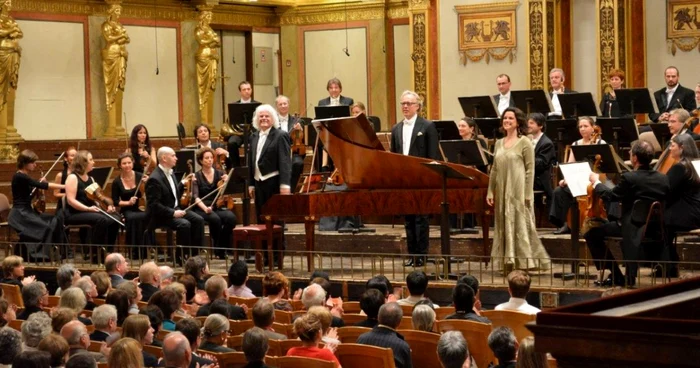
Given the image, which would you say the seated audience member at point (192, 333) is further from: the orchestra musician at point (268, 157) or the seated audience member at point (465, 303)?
the orchestra musician at point (268, 157)

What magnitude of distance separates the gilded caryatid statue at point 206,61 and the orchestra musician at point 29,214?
17.4ft

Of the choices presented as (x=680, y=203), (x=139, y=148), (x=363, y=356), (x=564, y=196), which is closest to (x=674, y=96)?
(x=564, y=196)

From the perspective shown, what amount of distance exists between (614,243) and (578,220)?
428 millimetres

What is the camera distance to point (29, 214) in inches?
407

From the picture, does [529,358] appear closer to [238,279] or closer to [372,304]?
[372,304]

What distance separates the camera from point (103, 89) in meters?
14.7

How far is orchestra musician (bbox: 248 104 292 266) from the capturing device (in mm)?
9164

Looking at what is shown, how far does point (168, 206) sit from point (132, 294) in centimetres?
337

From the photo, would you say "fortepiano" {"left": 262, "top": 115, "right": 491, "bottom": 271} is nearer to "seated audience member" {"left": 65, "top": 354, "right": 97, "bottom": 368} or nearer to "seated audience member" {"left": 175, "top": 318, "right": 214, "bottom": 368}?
"seated audience member" {"left": 175, "top": 318, "right": 214, "bottom": 368}

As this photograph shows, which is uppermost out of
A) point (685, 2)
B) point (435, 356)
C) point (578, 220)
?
point (685, 2)

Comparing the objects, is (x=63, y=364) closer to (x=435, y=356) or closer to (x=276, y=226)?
(x=435, y=356)

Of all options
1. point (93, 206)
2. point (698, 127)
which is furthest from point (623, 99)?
point (93, 206)

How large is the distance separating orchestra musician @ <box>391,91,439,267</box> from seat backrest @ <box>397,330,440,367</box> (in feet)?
10.6

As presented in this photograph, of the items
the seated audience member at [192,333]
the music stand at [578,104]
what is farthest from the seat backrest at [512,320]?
the music stand at [578,104]
